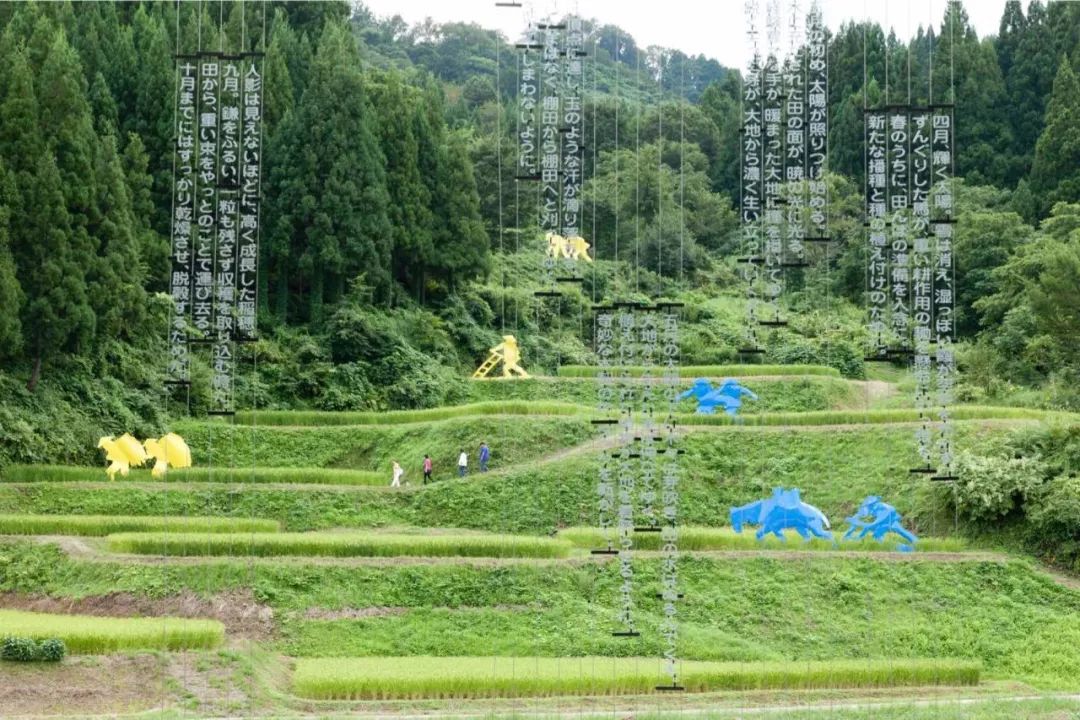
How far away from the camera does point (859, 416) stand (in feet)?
106

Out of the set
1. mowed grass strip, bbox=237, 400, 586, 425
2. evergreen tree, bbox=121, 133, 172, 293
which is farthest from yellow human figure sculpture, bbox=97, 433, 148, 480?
evergreen tree, bbox=121, 133, 172, 293

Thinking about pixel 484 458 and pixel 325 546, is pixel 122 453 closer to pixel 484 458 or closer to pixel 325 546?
pixel 325 546

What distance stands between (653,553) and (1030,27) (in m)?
39.7

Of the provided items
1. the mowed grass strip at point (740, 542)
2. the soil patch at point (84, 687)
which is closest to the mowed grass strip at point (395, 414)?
the mowed grass strip at point (740, 542)

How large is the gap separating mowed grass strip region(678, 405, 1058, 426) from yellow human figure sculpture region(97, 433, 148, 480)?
1018 cm

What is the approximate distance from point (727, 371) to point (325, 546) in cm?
1474

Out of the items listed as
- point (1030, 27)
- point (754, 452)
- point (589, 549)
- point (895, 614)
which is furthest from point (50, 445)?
point (1030, 27)

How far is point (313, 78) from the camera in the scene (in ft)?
135

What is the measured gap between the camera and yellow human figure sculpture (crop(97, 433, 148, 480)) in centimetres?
2958

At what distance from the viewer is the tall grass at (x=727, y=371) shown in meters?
37.5

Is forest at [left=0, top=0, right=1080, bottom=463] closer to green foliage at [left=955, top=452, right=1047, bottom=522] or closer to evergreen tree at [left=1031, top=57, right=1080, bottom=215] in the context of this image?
evergreen tree at [left=1031, top=57, right=1080, bottom=215]

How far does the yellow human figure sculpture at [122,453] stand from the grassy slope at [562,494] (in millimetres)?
418

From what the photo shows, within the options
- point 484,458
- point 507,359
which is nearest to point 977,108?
point 507,359

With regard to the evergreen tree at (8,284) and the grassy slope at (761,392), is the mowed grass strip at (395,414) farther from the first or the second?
the evergreen tree at (8,284)
